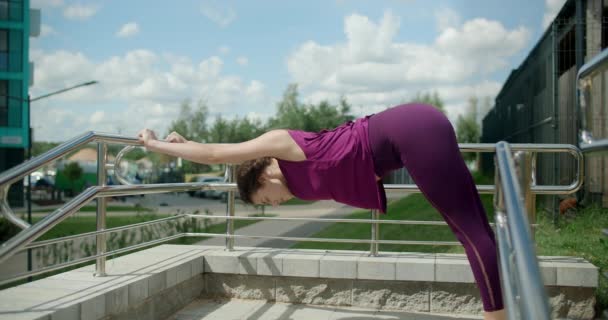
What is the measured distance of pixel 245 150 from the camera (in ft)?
8.36

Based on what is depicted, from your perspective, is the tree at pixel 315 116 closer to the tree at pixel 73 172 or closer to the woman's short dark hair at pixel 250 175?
the tree at pixel 73 172

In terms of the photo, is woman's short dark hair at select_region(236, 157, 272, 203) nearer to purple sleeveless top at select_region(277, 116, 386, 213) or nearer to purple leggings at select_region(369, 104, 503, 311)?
purple sleeveless top at select_region(277, 116, 386, 213)

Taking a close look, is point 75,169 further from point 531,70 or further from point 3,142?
point 531,70

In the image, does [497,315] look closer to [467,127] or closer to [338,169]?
[338,169]

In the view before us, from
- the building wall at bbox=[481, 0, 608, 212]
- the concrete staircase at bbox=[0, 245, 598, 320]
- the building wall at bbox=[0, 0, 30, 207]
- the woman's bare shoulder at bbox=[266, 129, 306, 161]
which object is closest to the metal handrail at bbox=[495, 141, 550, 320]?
the woman's bare shoulder at bbox=[266, 129, 306, 161]

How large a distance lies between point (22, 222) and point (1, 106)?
45.0 m

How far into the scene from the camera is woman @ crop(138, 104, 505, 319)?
242 cm

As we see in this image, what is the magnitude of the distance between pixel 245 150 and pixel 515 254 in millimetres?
1446

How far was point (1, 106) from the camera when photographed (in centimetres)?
4216

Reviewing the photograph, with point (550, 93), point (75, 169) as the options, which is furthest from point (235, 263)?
point (75, 169)

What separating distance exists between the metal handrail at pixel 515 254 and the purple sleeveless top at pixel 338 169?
0.65 m

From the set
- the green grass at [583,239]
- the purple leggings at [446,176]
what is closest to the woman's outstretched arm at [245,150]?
the purple leggings at [446,176]

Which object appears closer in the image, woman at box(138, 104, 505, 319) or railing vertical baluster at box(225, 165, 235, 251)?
woman at box(138, 104, 505, 319)

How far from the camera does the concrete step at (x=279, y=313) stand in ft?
13.0
